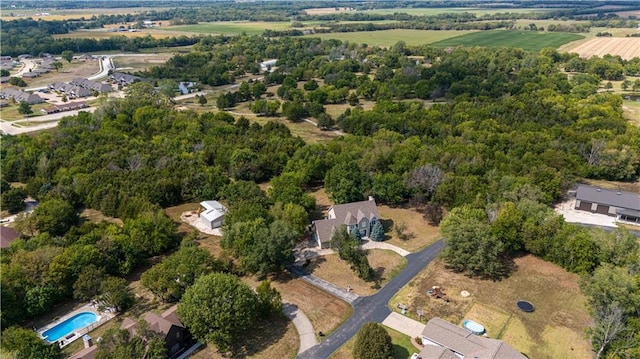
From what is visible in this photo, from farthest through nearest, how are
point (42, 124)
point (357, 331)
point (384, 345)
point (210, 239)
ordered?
point (42, 124) < point (210, 239) < point (357, 331) < point (384, 345)

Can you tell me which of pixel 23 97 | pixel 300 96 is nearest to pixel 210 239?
pixel 300 96

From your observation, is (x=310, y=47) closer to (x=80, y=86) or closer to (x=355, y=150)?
(x=80, y=86)

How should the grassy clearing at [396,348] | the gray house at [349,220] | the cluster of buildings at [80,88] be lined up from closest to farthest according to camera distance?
the grassy clearing at [396,348] < the gray house at [349,220] < the cluster of buildings at [80,88]

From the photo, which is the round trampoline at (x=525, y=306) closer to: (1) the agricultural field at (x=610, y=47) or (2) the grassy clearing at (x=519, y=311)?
(2) the grassy clearing at (x=519, y=311)

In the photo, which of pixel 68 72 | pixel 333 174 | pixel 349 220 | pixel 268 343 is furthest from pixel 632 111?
pixel 68 72

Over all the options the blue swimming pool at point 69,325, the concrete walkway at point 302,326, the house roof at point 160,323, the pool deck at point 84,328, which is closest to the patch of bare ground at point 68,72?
the pool deck at point 84,328

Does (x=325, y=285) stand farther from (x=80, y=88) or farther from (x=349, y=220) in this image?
(x=80, y=88)
